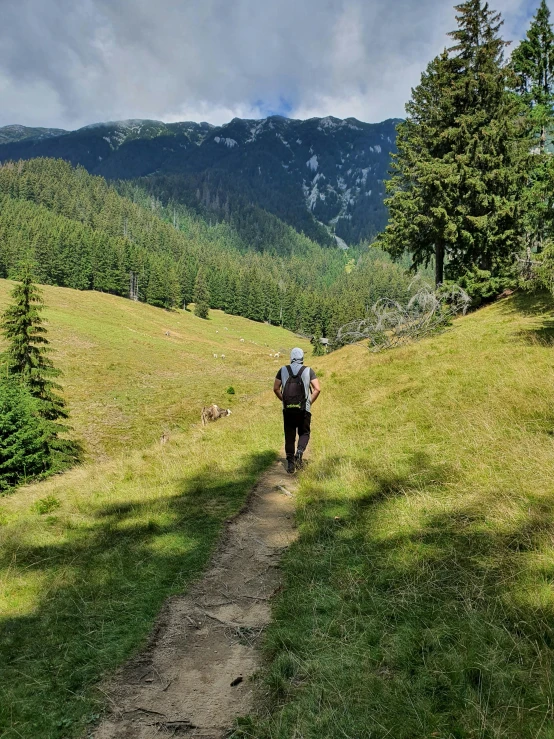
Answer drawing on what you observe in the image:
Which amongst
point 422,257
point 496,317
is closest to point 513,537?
point 496,317

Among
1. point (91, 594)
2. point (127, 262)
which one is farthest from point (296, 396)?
point (127, 262)

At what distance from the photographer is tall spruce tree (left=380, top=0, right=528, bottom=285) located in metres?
24.1

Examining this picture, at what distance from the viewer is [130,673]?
3.78m

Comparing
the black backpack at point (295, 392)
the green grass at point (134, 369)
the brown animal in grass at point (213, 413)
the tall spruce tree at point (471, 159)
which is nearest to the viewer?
the black backpack at point (295, 392)

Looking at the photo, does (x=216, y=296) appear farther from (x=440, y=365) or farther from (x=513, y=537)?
(x=513, y=537)

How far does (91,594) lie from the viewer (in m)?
4.99

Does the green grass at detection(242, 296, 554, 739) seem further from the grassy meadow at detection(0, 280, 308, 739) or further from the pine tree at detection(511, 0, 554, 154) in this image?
the pine tree at detection(511, 0, 554, 154)

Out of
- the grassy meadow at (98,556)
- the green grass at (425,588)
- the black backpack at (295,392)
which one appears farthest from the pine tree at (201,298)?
the green grass at (425,588)

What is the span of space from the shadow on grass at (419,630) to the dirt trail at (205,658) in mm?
270

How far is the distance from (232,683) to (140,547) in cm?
301

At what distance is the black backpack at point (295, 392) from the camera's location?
8469 millimetres

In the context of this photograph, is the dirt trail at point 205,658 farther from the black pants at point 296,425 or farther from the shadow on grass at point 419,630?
the black pants at point 296,425

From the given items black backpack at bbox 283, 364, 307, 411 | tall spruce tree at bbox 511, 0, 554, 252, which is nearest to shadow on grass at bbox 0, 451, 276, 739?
black backpack at bbox 283, 364, 307, 411

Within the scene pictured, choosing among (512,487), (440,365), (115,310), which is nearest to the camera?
(512,487)
